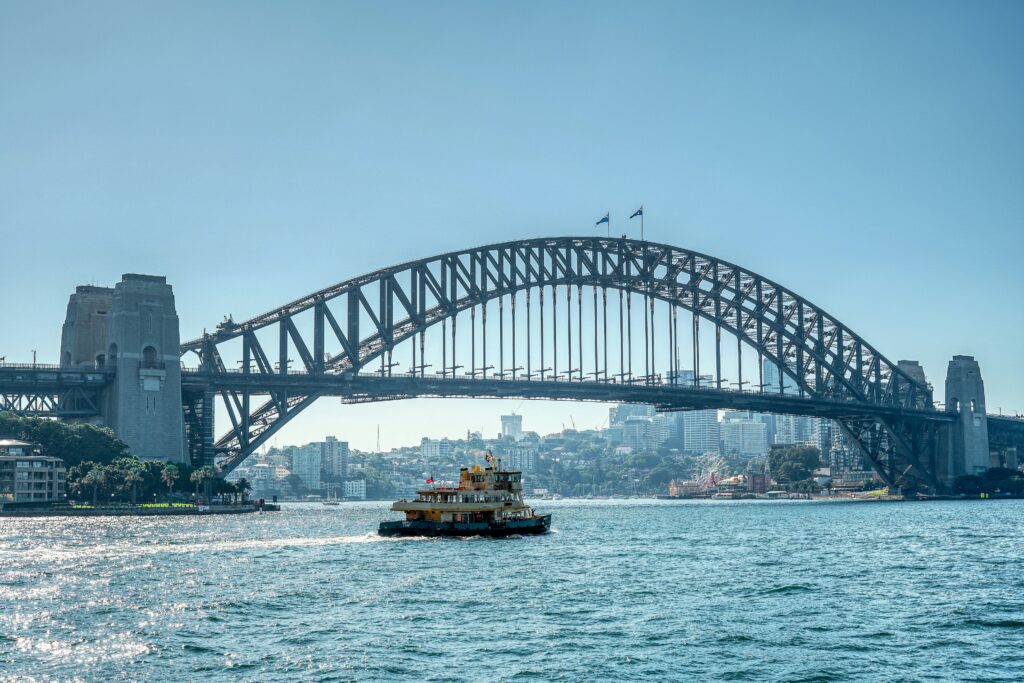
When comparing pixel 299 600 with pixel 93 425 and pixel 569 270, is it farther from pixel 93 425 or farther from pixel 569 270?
pixel 569 270

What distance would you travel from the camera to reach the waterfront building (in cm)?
10819

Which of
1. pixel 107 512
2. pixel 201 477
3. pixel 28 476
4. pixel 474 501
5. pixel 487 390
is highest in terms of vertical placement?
pixel 487 390

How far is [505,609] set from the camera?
154ft

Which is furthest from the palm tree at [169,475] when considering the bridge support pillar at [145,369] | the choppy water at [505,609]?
the choppy water at [505,609]

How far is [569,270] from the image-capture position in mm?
151625

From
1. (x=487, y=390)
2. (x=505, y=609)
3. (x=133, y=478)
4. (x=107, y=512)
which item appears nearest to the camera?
(x=505, y=609)

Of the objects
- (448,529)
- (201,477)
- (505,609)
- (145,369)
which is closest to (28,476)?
(145,369)

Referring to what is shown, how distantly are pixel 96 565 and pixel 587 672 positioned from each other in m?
33.4

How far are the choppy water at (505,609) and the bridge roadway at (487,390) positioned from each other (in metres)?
41.5

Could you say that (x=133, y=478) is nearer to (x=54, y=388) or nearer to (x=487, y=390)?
(x=54, y=388)

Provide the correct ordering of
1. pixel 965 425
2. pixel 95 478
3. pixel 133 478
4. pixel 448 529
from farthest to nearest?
pixel 965 425, pixel 133 478, pixel 95 478, pixel 448 529

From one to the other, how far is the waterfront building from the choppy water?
31.0 meters

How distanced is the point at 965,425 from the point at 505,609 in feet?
489

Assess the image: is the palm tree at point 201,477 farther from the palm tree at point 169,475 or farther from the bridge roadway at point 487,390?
the bridge roadway at point 487,390
